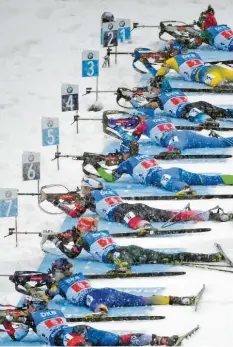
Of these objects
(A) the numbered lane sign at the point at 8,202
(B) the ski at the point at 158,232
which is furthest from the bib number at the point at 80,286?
(A) the numbered lane sign at the point at 8,202

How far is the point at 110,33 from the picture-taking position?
26094 millimetres

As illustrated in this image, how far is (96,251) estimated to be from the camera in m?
19.5

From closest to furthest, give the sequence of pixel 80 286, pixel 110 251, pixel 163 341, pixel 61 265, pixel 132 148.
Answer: pixel 163 341
pixel 80 286
pixel 61 265
pixel 110 251
pixel 132 148

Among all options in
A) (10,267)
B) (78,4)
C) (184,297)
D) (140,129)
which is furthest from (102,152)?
(78,4)

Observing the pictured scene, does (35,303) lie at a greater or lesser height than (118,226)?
lesser

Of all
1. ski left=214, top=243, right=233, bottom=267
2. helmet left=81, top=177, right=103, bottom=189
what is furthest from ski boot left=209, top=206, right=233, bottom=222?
helmet left=81, top=177, right=103, bottom=189

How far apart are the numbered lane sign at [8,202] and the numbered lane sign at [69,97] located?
11.2ft

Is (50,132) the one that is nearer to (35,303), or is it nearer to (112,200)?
(112,200)

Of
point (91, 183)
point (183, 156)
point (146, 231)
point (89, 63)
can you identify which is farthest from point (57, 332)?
point (89, 63)

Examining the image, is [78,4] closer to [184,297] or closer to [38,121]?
[38,121]

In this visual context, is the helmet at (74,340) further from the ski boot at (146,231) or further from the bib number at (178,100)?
the bib number at (178,100)

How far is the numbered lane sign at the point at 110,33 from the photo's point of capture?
2608 centimetres

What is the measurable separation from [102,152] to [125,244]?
374 centimetres

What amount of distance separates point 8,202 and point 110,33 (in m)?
6.52
